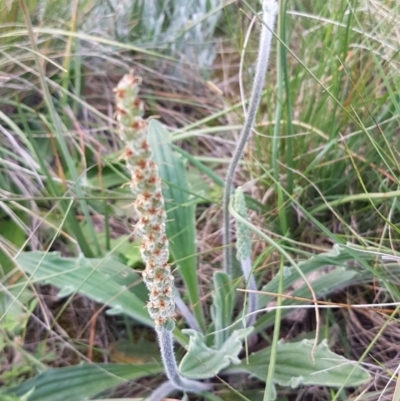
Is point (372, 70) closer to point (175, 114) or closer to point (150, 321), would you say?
point (175, 114)

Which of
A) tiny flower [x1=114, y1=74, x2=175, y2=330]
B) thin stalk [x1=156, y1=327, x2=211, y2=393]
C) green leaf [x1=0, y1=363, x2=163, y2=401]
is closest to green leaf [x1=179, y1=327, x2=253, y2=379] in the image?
thin stalk [x1=156, y1=327, x2=211, y2=393]

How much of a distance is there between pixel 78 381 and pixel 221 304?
389 mm

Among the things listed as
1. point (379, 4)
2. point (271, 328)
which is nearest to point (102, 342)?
point (271, 328)

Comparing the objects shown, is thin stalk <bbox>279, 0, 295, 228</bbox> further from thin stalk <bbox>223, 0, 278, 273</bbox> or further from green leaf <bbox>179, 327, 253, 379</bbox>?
green leaf <bbox>179, 327, 253, 379</bbox>

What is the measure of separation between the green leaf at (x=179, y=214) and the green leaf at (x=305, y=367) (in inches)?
9.1

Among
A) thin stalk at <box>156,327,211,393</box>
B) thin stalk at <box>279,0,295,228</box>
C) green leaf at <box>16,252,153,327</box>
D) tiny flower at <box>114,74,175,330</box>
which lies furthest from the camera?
green leaf at <box>16,252,153,327</box>

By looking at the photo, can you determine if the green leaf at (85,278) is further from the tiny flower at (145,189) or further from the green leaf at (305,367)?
the tiny flower at (145,189)

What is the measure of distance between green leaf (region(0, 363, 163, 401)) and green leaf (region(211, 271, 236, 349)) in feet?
0.57

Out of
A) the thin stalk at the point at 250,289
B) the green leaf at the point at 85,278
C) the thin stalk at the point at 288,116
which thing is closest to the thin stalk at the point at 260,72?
the thin stalk at the point at 250,289

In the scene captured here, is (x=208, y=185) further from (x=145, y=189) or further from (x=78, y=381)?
(x=145, y=189)

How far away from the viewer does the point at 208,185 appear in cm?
168

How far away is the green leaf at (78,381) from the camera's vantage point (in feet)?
3.83

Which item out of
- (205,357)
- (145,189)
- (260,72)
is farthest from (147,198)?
(205,357)

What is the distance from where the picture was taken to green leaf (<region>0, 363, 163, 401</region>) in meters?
1.17
